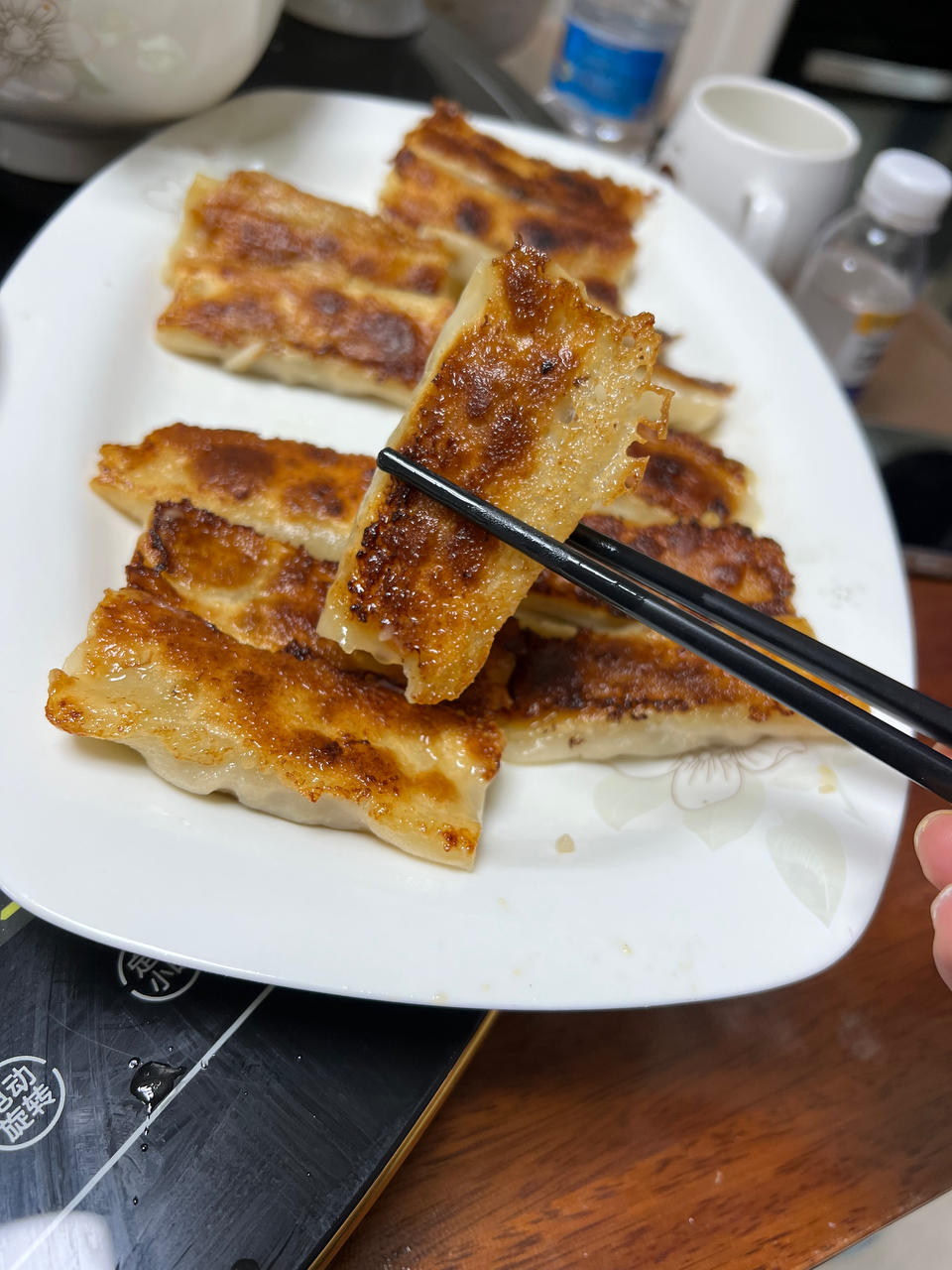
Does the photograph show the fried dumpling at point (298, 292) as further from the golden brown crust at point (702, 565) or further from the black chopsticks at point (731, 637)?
the black chopsticks at point (731, 637)

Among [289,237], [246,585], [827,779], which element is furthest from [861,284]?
[246,585]

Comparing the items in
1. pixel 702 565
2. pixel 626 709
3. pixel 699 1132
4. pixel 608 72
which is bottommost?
pixel 699 1132

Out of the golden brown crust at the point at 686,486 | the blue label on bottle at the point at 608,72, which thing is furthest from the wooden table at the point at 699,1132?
the blue label on bottle at the point at 608,72

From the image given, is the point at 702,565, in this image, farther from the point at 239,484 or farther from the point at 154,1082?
the point at 154,1082

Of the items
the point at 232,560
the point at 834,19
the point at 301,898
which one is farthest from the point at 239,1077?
the point at 834,19

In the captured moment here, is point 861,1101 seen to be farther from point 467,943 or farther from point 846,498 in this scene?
point 846,498
